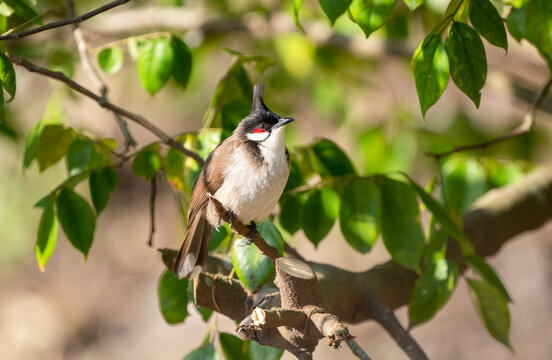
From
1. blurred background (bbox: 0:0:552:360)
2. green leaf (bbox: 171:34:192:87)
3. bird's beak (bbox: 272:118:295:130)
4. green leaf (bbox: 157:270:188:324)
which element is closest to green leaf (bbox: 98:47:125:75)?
blurred background (bbox: 0:0:552:360)

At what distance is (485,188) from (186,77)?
3.62 feet

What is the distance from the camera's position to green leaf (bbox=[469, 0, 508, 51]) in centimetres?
141

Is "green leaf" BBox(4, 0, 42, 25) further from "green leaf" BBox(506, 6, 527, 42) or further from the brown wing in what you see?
"green leaf" BBox(506, 6, 527, 42)

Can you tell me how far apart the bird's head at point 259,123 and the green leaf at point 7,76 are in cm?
76

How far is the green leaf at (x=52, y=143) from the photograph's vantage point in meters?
1.96

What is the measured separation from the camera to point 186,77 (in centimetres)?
208

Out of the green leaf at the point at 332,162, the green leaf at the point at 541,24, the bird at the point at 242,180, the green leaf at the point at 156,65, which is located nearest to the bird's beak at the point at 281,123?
the bird at the point at 242,180

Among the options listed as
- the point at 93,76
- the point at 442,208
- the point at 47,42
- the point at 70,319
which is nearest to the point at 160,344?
the point at 70,319

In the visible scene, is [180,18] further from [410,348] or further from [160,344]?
[160,344]

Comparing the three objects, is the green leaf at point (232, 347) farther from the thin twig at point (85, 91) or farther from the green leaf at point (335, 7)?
the green leaf at point (335, 7)

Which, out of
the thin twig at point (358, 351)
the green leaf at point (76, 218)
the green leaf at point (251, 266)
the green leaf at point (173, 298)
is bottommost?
the green leaf at point (173, 298)

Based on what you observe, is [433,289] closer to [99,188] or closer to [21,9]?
[99,188]

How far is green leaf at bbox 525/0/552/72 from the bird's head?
2.81ft

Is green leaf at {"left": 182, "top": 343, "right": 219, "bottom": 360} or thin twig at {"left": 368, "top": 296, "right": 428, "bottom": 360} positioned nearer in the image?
green leaf at {"left": 182, "top": 343, "right": 219, "bottom": 360}
